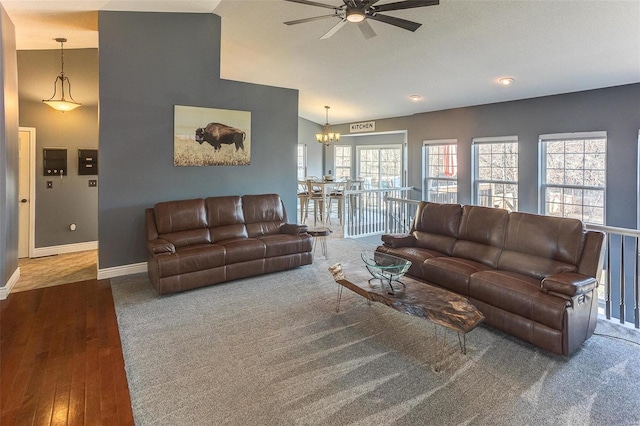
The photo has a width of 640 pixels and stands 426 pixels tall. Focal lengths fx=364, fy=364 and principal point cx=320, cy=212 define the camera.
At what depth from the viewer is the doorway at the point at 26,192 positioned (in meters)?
5.36

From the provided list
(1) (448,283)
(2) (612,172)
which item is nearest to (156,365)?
(1) (448,283)

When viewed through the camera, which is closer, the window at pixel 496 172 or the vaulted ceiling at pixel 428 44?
the vaulted ceiling at pixel 428 44

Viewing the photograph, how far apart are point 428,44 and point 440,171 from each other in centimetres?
350

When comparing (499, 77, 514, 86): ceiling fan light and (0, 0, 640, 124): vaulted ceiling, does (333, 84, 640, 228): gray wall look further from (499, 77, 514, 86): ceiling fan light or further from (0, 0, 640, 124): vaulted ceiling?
(499, 77, 514, 86): ceiling fan light

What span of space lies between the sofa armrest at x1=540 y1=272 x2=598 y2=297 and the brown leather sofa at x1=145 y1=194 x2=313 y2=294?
9.64ft

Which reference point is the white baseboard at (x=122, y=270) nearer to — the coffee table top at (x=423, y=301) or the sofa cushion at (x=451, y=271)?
the coffee table top at (x=423, y=301)

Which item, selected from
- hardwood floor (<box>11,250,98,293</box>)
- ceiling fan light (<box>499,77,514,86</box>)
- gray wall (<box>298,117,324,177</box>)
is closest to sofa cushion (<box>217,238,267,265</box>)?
hardwood floor (<box>11,250,98,293</box>)

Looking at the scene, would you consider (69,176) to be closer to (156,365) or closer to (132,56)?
(132,56)

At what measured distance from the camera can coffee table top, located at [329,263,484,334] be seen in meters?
2.48

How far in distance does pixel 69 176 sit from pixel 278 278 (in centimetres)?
393

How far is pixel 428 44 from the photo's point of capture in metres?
4.79

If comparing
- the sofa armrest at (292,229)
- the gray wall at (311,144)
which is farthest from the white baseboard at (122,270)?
the gray wall at (311,144)

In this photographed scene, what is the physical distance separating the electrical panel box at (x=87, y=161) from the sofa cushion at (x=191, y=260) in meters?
2.84

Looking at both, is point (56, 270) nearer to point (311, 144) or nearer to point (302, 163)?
point (302, 163)
